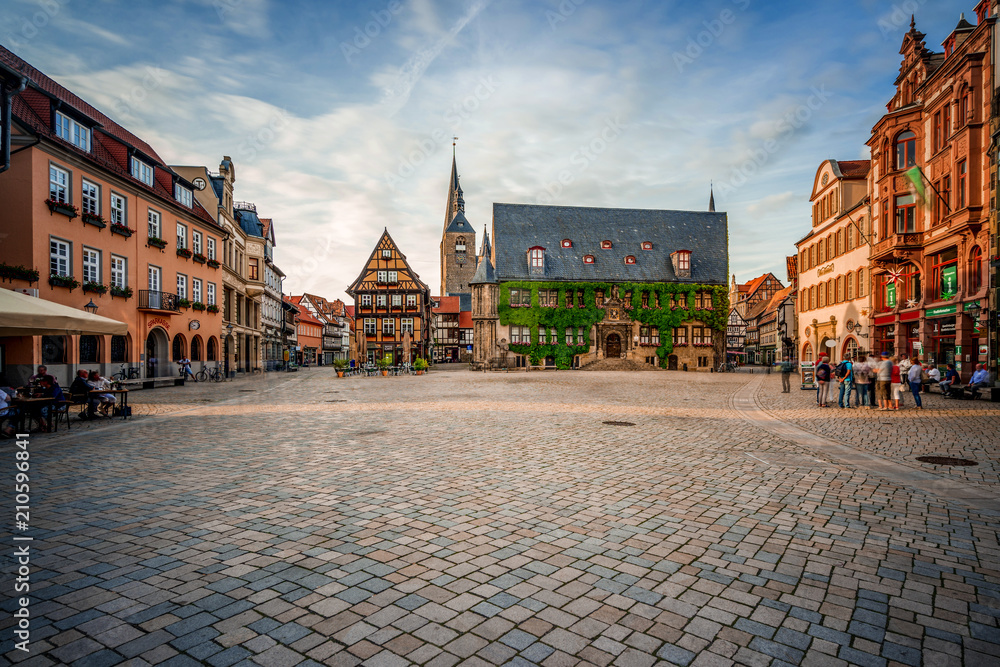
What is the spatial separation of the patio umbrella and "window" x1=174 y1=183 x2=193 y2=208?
23.0m

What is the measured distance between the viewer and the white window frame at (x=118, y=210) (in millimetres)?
24453

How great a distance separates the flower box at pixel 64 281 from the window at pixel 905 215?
35367mm

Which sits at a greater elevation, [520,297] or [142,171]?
[142,171]

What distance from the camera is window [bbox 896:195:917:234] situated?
2598cm

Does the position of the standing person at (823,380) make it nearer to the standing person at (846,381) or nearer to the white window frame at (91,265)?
the standing person at (846,381)

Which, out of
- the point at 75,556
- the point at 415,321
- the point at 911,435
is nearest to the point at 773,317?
the point at 415,321

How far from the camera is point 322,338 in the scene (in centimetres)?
9394

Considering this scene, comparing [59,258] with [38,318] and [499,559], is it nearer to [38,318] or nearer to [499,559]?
[38,318]

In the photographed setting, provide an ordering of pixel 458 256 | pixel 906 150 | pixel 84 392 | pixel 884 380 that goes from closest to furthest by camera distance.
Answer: pixel 84 392, pixel 884 380, pixel 906 150, pixel 458 256

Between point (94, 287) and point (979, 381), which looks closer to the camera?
point (979, 381)

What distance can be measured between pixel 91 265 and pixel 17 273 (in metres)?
4.07

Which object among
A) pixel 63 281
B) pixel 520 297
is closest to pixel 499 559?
pixel 63 281

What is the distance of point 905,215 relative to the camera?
26.5 m

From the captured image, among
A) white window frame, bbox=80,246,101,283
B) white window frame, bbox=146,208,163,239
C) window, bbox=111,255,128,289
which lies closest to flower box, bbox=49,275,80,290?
white window frame, bbox=80,246,101,283
